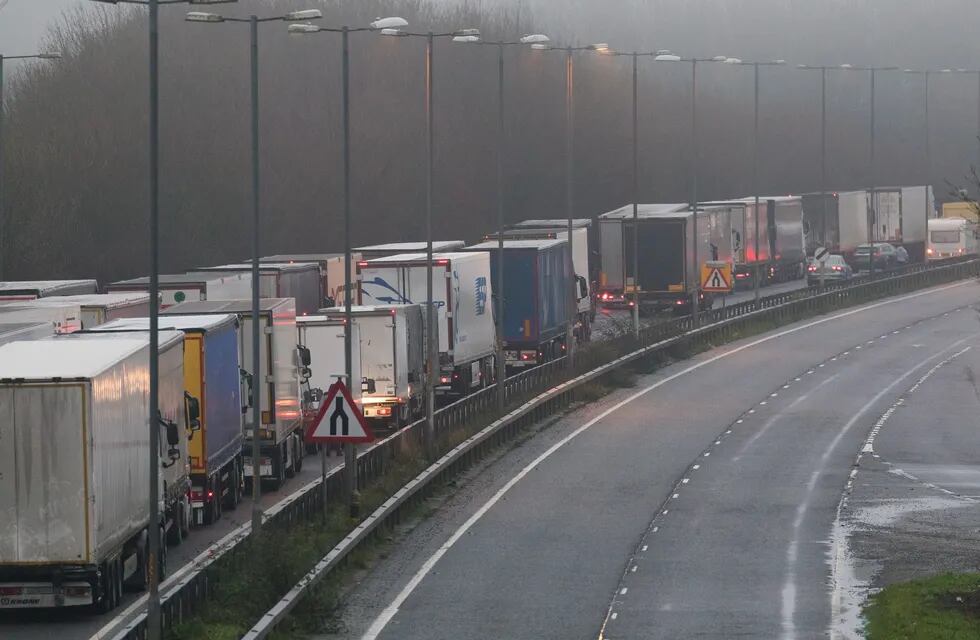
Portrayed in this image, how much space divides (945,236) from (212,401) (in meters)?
82.2

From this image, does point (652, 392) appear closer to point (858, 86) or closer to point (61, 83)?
point (61, 83)

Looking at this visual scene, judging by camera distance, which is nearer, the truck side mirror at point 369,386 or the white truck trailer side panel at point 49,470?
the white truck trailer side panel at point 49,470

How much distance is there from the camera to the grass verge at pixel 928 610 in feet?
68.7

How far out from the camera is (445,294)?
147 ft

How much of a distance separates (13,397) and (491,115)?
87.5 m

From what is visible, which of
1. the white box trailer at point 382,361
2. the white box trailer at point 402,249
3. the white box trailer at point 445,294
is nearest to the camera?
the white box trailer at point 382,361

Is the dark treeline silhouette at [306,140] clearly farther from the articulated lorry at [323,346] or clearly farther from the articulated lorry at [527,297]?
the articulated lorry at [323,346]

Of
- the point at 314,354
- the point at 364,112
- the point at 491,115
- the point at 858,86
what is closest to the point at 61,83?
the point at 364,112

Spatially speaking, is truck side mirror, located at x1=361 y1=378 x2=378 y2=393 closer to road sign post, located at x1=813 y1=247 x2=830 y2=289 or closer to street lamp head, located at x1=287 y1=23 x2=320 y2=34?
street lamp head, located at x1=287 y1=23 x2=320 y2=34

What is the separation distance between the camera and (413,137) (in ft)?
326

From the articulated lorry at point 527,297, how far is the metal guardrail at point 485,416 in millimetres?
1411

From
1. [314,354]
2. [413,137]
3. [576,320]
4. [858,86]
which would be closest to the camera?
[314,354]

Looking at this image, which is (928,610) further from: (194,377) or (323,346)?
(323,346)

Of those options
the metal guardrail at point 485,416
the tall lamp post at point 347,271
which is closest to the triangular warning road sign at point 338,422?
the tall lamp post at point 347,271
